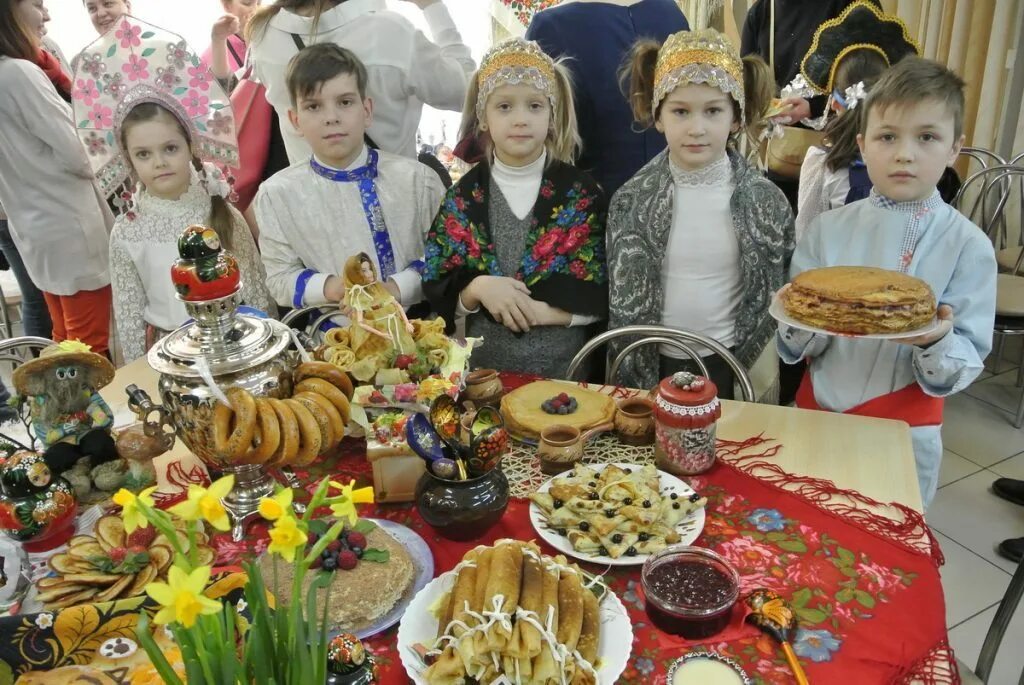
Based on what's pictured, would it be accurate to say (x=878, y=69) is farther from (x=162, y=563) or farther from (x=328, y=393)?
(x=162, y=563)

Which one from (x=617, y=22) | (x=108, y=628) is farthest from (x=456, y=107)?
(x=108, y=628)

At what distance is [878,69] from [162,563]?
2266 millimetres

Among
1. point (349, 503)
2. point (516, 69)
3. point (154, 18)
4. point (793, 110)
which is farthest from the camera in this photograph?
point (154, 18)

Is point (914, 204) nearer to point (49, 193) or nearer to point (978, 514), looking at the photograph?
point (978, 514)

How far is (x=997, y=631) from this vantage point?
4.13 feet

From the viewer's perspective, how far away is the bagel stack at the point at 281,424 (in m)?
1.14

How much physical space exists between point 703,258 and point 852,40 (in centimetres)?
104

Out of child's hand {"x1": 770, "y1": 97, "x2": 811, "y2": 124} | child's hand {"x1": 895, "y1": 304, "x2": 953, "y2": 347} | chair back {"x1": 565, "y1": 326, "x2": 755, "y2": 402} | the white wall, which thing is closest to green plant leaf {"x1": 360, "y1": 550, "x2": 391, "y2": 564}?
chair back {"x1": 565, "y1": 326, "x2": 755, "y2": 402}

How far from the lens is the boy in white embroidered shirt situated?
1945mm

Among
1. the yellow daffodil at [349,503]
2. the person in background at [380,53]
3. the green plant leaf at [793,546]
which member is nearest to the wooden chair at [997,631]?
the green plant leaf at [793,546]

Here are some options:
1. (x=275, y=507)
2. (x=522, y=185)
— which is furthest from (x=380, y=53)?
(x=275, y=507)

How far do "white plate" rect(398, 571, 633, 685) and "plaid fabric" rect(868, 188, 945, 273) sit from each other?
41.9 inches

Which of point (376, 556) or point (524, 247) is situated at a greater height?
point (524, 247)

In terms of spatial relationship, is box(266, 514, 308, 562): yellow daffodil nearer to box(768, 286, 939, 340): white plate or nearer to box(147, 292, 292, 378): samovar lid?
box(147, 292, 292, 378): samovar lid
